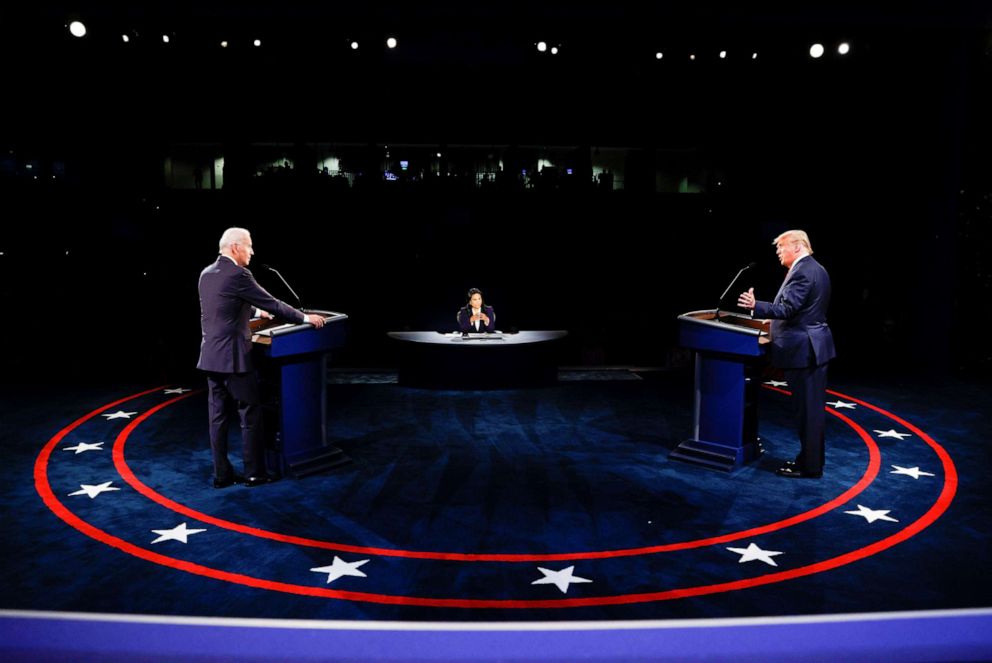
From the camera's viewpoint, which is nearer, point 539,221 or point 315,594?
point 315,594

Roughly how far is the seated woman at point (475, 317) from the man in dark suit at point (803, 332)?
395cm

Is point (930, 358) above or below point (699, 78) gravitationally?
below

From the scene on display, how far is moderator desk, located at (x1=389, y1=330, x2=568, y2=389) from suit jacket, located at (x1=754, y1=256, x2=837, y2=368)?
3499mm

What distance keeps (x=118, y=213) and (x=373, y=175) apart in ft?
14.4

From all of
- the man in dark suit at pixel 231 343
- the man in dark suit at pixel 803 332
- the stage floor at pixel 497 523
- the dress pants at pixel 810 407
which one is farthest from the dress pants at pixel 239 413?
the dress pants at pixel 810 407

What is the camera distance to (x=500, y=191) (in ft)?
40.5

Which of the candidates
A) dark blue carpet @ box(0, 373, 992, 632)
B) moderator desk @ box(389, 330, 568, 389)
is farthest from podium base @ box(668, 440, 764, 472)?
moderator desk @ box(389, 330, 568, 389)

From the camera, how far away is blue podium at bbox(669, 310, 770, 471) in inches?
212

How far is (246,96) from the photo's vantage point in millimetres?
13109

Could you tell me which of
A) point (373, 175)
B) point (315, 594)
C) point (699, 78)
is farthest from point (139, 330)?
point (699, 78)

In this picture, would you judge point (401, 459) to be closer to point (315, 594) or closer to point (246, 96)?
point (315, 594)

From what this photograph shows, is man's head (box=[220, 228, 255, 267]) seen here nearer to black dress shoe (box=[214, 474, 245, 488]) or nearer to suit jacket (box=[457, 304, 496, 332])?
black dress shoe (box=[214, 474, 245, 488])

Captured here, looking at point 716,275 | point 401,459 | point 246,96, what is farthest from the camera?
point 246,96

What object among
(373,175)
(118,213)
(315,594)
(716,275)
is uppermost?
(373,175)
